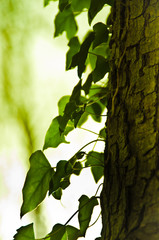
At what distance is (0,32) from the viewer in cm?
166

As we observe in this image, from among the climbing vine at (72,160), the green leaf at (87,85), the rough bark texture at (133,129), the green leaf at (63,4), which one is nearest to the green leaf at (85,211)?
the climbing vine at (72,160)

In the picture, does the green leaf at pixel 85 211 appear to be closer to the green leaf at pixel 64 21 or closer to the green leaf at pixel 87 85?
the green leaf at pixel 87 85

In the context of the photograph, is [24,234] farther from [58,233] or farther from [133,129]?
[133,129]

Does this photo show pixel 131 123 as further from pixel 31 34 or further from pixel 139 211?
pixel 31 34

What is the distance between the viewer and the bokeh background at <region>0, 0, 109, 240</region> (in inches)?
56.9

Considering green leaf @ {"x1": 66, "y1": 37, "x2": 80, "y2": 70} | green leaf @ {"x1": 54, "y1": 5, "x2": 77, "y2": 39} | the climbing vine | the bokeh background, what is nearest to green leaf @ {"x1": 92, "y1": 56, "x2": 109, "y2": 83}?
the climbing vine

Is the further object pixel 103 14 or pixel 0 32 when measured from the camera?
pixel 0 32

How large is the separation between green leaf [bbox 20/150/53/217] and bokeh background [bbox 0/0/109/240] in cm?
65

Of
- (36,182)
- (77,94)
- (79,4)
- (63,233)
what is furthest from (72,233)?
(79,4)

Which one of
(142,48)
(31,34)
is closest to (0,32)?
(31,34)

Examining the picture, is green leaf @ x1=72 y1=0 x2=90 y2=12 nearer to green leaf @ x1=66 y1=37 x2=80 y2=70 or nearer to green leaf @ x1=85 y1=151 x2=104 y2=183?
green leaf @ x1=66 y1=37 x2=80 y2=70

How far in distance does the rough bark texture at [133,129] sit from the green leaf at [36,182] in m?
0.17

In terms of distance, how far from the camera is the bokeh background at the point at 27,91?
4.74 feet

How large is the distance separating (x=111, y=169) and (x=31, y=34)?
120cm
